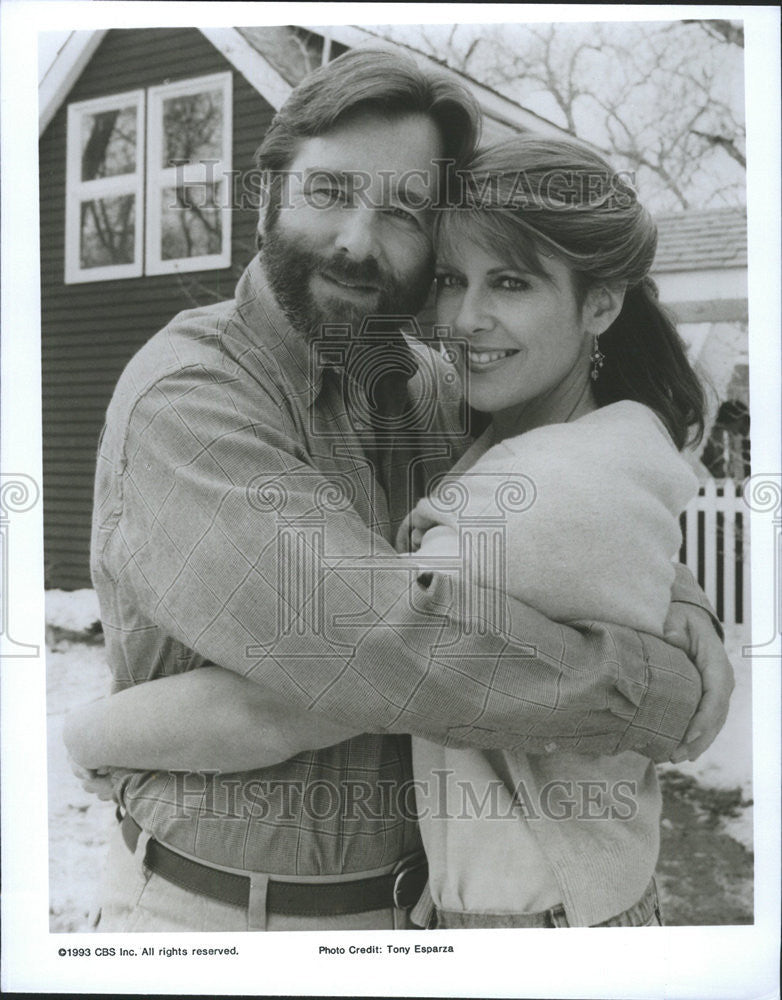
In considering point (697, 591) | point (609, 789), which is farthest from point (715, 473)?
point (609, 789)

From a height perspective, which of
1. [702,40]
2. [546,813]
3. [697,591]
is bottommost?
[546,813]

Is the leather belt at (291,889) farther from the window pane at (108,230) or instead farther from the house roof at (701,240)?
the house roof at (701,240)

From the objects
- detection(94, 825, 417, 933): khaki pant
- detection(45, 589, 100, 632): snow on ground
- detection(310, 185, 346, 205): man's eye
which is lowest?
detection(94, 825, 417, 933): khaki pant

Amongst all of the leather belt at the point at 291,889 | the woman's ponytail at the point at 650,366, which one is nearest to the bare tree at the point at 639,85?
the woman's ponytail at the point at 650,366

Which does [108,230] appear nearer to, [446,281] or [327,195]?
[327,195]

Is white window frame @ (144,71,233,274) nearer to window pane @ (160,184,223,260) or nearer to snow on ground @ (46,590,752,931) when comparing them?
window pane @ (160,184,223,260)

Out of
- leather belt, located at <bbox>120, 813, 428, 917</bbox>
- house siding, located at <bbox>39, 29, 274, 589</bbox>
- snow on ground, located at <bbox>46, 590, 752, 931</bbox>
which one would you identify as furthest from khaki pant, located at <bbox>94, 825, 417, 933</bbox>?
house siding, located at <bbox>39, 29, 274, 589</bbox>

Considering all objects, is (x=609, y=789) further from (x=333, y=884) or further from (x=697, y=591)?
(x=333, y=884)

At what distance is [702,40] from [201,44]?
1127mm

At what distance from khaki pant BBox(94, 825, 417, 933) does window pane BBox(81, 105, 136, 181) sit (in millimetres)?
1442

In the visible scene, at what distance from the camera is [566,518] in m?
1.61

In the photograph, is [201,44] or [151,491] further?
[201,44]

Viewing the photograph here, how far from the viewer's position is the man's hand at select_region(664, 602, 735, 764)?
1.78 meters

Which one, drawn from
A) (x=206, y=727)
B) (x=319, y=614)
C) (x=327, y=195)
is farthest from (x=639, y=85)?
(x=206, y=727)
